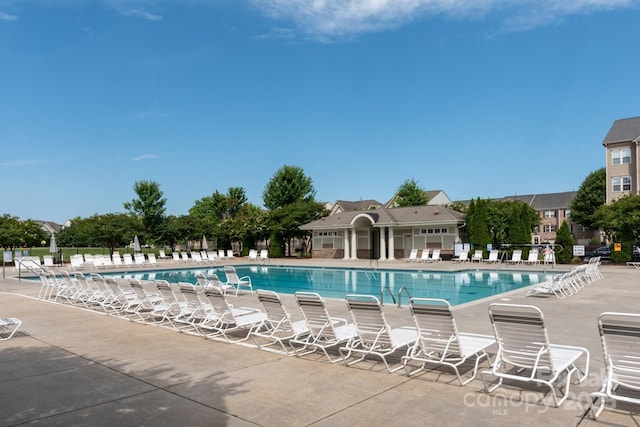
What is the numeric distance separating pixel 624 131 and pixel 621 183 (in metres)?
5.28

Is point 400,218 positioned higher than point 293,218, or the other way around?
point 293,218

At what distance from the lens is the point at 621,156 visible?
146ft

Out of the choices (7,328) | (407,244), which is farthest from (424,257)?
(7,328)

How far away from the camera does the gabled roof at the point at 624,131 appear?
4416cm

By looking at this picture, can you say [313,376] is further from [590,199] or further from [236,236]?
[590,199]

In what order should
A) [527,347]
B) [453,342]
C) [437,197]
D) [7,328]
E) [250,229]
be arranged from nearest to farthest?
[527,347]
[453,342]
[7,328]
[250,229]
[437,197]

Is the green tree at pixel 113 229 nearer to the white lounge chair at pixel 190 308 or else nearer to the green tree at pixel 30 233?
the green tree at pixel 30 233

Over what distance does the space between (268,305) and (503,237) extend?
3800cm

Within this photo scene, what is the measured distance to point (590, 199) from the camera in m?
57.8

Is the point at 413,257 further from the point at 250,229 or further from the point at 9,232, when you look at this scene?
the point at 9,232

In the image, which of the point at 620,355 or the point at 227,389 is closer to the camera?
the point at 620,355

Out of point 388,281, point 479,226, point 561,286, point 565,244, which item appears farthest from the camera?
point 479,226

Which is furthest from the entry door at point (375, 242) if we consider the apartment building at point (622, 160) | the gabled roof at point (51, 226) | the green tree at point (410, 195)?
the gabled roof at point (51, 226)

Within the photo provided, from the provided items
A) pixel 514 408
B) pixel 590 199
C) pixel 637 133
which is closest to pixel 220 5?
pixel 514 408
